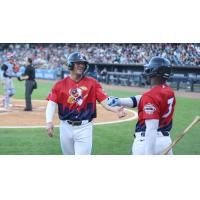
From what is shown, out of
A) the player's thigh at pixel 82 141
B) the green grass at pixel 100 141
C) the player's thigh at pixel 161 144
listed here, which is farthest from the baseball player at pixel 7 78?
the player's thigh at pixel 161 144

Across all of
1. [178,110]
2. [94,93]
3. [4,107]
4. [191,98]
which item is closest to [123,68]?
[191,98]

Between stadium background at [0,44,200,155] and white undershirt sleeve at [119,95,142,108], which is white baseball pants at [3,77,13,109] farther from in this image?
white undershirt sleeve at [119,95,142,108]

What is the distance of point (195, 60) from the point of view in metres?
7.23

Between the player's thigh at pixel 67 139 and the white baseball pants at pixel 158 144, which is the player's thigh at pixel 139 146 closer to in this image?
the white baseball pants at pixel 158 144

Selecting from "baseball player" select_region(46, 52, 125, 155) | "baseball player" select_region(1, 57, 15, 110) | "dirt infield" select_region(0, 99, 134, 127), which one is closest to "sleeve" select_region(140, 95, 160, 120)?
"baseball player" select_region(46, 52, 125, 155)

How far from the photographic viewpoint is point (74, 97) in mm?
4551

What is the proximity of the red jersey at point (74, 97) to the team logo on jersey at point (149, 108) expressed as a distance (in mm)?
1078

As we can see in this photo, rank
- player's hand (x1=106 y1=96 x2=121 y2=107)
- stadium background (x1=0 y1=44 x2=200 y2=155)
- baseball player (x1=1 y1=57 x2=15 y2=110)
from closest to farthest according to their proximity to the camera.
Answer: player's hand (x1=106 y1=96 x2=121 y2=107) < stadium background (x1=0 y1=44 x2=200 y2=155) < baseball player (x1=1 y1=57 x2=15 y2=110)

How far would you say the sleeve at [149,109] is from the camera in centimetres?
362

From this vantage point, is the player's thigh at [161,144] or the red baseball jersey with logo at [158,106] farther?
the player's thigh at [161,144]

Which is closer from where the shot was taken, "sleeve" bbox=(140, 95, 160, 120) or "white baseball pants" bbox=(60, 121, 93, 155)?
"sleeve" bbox=(140, 95, 160, 120)

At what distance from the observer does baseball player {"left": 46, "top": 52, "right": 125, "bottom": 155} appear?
179 inches
